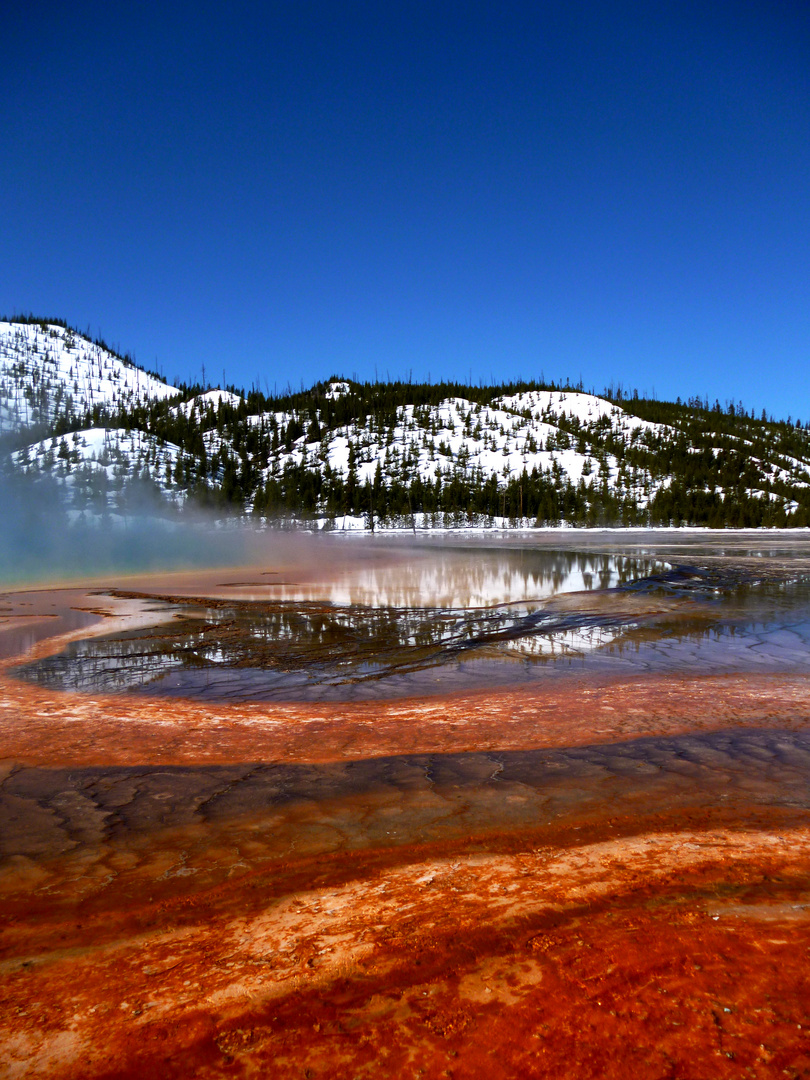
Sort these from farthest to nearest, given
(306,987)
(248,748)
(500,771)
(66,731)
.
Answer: (66,731) < (248,748) < (500,771) < (306,987)

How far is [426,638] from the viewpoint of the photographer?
46.5 feet

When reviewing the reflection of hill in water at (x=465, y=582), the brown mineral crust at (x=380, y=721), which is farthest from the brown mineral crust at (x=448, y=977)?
the reflection of hill in water at (x=465, y=582)

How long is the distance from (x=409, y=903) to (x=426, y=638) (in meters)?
10.2

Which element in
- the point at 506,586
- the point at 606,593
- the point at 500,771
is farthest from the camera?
the point at 506,586

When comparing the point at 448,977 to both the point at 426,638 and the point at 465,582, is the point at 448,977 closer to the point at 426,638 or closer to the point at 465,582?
the point at 426,638

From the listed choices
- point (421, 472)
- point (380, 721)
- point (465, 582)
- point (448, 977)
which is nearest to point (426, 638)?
point (380, 721)

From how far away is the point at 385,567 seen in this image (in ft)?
113

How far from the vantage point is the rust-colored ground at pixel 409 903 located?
285 cm

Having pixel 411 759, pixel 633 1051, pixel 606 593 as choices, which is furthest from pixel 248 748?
pixel 606 593

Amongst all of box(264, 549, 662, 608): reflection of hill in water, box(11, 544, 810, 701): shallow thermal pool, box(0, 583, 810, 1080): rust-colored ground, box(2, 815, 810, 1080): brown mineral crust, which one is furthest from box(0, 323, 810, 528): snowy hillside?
box(2, 815, 810, 1080): brown mineral crust

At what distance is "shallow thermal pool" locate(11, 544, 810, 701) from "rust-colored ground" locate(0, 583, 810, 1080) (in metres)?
2.96

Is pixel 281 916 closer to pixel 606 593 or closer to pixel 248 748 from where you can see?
pixel 248 748

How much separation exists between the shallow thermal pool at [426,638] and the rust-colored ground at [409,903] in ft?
9.71

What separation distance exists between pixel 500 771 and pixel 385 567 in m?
28.2
